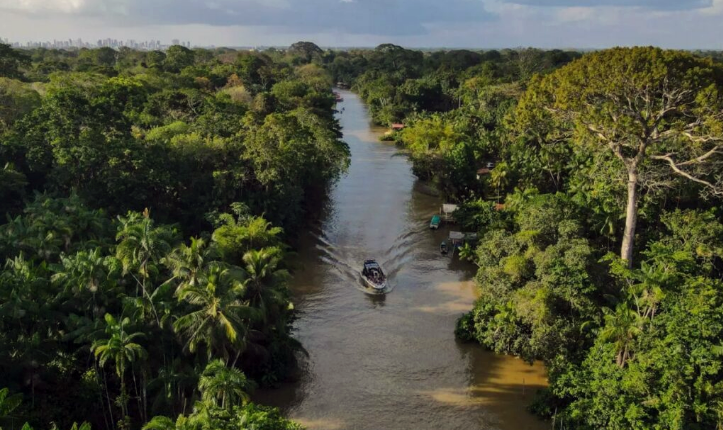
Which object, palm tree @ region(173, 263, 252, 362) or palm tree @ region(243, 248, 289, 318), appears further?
palm tree @ region(243, 248, 289, 318)

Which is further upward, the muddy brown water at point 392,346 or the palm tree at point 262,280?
the palm tree at point 262,280

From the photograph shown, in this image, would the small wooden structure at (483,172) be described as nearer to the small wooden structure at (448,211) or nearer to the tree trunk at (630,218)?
the small wooden structure at (448,211)

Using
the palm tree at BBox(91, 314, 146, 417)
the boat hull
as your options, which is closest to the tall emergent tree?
the boat hull

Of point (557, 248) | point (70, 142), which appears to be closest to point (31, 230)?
point (70, 142)

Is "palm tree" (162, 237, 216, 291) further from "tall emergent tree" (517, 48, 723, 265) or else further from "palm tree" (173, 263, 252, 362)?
"tall emergent tree" (517, 48, 723, 265)

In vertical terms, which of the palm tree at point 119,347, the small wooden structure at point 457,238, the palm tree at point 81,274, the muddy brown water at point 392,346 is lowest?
the muddy brown water at point 392,346

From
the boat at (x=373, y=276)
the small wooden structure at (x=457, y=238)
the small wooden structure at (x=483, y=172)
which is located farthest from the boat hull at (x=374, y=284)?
the small wooden structure at (x=483, y=172)

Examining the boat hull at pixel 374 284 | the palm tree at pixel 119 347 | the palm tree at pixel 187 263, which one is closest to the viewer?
the palm tree at pixel 119 347
